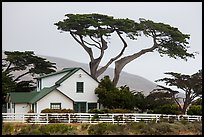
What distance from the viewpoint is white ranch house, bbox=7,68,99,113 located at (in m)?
32.9

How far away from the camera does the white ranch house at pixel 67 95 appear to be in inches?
1296

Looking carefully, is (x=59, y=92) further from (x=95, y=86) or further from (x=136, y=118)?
(x=136, y=118)

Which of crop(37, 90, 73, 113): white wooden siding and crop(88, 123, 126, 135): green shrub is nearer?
crop(88, 123, 126, 135): green shrub

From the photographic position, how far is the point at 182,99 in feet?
112

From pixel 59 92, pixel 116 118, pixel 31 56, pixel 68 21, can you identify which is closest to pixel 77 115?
pixel 116 118

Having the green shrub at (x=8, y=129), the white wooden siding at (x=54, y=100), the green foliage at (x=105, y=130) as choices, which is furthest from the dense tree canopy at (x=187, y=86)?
the green shrub at (x=8, y=129)

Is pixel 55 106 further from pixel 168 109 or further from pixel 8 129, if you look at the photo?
pixel 8 129

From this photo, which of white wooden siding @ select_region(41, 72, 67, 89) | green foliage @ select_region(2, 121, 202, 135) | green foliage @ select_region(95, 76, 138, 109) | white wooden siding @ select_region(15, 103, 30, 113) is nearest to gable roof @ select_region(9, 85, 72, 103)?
white wooden siding @ select_region(15, 103, 30, 113)

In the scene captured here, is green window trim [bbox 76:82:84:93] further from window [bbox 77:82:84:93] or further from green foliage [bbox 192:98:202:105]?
green foliage [bbox 192:98:202:105]

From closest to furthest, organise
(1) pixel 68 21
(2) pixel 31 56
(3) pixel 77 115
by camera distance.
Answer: (3) pixel 77 115 < (1) pixel 68 21 < (2) pixel 31 56

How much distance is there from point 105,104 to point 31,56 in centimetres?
1318

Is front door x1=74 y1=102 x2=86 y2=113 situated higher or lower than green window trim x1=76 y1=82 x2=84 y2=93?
lower

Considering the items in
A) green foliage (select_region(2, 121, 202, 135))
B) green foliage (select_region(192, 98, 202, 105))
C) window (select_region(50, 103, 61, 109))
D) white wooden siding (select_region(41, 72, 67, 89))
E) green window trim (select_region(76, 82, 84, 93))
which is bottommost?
green foliage (select_region(2, 121, 202, 135))

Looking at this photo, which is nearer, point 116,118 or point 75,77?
point 116,118
